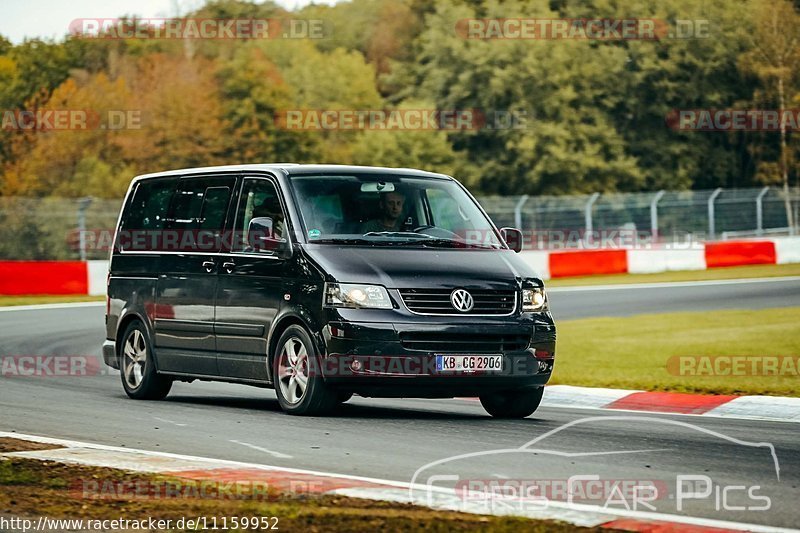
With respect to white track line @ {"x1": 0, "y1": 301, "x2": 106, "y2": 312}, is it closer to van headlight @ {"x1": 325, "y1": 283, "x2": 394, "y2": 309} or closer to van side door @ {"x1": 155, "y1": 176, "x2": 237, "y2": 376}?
van side door @ {"x1": 155, "y1": 176, "x2": 237, "y2": 376}

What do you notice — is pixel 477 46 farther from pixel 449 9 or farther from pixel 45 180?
pixel 45 180

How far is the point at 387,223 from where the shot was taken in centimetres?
1125

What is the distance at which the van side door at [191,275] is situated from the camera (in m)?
11.8

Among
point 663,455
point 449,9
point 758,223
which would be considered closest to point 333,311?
point 663,455

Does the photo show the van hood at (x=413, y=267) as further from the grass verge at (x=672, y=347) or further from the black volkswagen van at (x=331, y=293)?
the grass verge at (x=672, y=347)

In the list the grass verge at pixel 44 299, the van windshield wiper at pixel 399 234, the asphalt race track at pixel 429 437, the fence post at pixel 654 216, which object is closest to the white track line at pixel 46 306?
the grass verge at pixel 44 299

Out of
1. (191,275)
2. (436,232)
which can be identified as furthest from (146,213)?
(436,232)

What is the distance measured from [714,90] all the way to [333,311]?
68197 mm

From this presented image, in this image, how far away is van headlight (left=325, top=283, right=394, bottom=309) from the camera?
10.3 meters

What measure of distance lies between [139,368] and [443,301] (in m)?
3.59

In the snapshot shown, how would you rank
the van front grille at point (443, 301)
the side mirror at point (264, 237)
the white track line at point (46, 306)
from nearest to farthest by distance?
the van front grille at point (443, 301) < the side mirror at point (264, 237) < the white track line at point (46, 306)

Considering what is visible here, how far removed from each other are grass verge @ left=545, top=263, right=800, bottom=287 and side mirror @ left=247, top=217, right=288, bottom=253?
21.9 m

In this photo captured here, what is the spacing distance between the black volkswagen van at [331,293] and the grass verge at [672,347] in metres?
3.14

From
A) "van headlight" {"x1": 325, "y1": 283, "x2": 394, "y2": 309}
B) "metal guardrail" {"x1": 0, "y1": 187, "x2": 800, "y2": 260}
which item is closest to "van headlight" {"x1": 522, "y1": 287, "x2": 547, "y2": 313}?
"van headlight" {"x1": 325, "y1": 283, "x2": 394, "y2": 309}
